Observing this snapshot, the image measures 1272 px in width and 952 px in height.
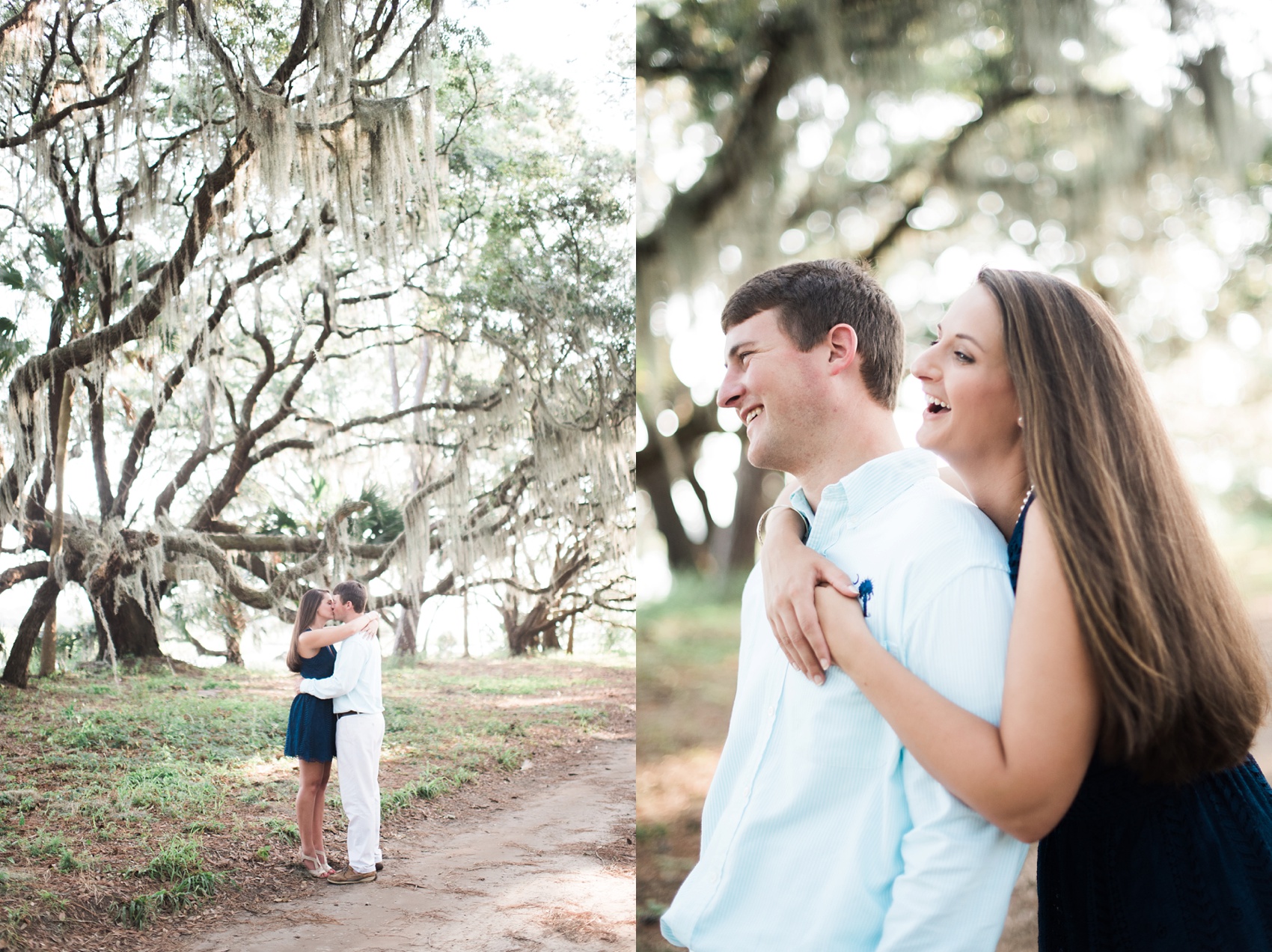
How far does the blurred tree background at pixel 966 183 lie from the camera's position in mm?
2672

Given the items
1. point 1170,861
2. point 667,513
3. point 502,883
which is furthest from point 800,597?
point 667,513

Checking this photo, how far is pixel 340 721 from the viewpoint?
180cm

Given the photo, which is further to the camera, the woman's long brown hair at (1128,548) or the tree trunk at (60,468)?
the tree trunk at (60,468)

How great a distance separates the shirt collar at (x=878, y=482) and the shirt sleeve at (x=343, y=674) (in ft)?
3.74

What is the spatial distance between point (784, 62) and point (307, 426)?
2.02 meters

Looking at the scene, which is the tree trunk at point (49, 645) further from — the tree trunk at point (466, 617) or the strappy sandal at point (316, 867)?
the tree trunk at point (466, 617)

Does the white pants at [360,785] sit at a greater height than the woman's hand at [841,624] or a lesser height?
lesser

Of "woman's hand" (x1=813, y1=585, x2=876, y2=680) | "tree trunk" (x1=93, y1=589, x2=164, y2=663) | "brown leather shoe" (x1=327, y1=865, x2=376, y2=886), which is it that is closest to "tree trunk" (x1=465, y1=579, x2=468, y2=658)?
"brown leather shoe" (x1=327, y1=865, x2=376, y2=886)

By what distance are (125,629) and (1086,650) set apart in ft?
5.06

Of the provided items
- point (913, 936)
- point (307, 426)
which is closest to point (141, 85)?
point (307, 426)

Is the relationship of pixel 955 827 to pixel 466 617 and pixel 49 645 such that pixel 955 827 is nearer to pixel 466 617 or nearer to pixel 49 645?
pixel 466 617

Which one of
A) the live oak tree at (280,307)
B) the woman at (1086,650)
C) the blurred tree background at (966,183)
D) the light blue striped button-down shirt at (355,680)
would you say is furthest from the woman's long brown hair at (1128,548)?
the blurred tree background at (966,183)

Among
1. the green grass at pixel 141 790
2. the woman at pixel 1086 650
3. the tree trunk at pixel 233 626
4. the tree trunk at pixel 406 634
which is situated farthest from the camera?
the tree trunk at pixel 406 634

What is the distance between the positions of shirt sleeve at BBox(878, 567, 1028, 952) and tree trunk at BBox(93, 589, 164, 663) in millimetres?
1371
